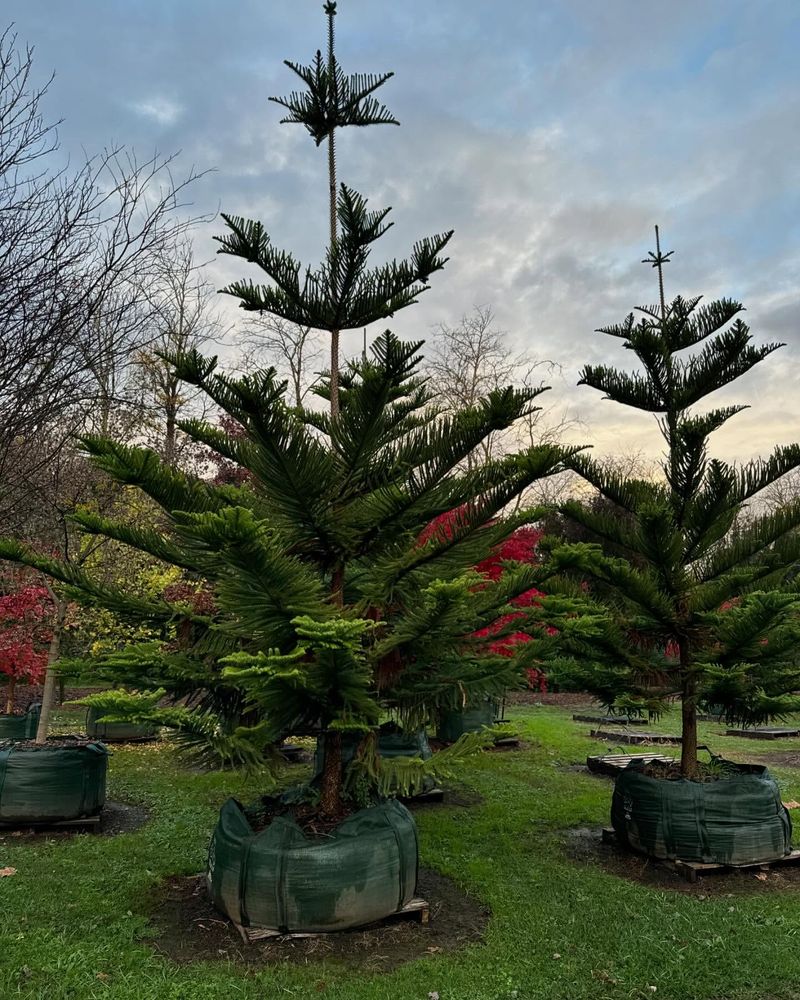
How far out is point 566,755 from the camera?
8.66m

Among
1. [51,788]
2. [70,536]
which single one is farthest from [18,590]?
[51,788]

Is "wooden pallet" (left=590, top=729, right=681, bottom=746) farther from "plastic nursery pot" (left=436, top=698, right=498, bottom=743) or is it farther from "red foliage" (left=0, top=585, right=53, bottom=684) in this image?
"red foliage" (left=0, top=585, right=53, bottom=684)

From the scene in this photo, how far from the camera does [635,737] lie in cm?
981

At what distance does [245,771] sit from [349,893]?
0.76m

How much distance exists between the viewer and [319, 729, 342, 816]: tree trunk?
12.4 feet

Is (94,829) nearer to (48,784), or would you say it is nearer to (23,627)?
(48,784)

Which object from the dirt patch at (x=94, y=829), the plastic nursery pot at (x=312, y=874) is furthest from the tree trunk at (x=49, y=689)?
the plastic nursery pot at (x=312, y=874)

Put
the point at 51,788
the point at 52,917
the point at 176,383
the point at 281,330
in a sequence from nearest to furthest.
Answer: the point at 52,917 < the point at 51,788 < the point at 176,383 < the point at 281,330

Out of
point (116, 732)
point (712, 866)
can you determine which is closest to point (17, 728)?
point (116, 732)

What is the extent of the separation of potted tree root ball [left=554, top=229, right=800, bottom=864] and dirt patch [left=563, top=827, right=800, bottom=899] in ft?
0.34

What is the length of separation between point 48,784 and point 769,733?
31.5 feet

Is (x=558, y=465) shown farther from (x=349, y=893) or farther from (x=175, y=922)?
(x=175, y=922)

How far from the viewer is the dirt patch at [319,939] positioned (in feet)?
10.2

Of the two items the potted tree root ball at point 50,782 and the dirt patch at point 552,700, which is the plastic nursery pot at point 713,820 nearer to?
the potted tree root ball at point 50,782
